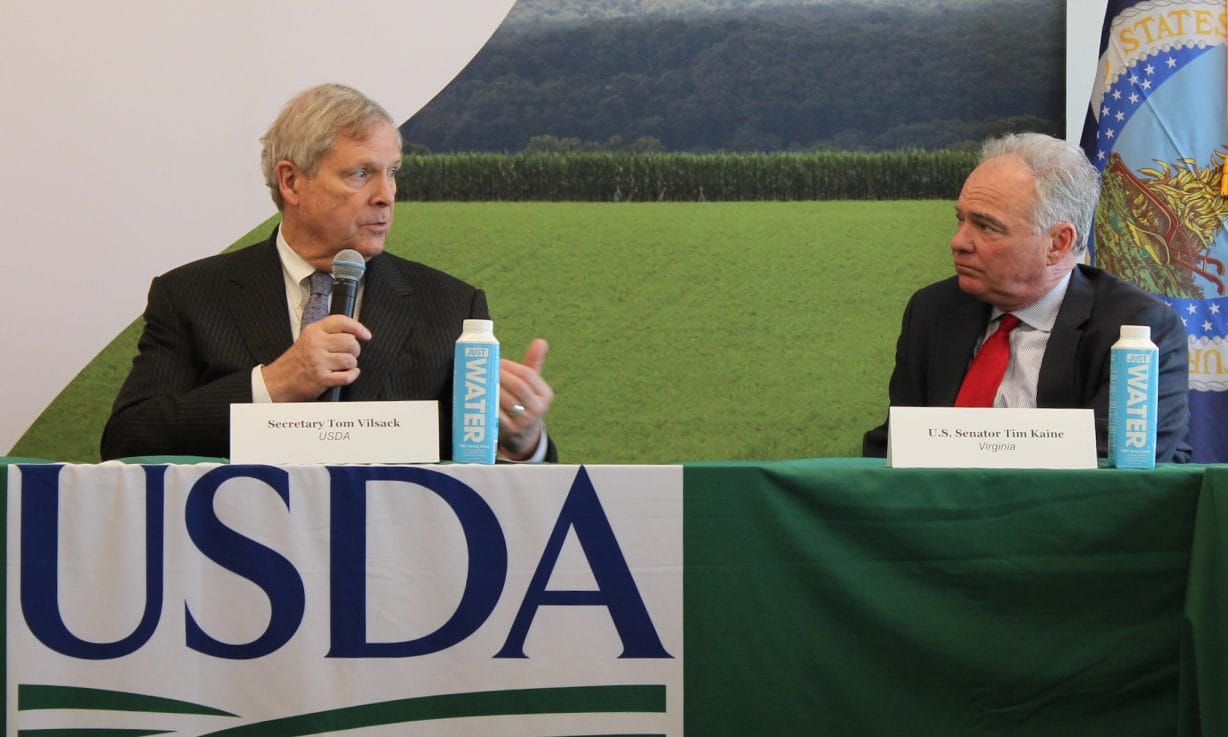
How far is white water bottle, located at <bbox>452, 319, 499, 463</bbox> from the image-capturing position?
1561 millimetres

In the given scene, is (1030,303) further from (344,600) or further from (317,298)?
(344,600)

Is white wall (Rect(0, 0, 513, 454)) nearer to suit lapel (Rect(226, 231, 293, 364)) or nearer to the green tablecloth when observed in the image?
suit lapel (Rect(226, 231, 293, 364))

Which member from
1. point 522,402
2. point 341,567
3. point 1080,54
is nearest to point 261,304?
point 522,402

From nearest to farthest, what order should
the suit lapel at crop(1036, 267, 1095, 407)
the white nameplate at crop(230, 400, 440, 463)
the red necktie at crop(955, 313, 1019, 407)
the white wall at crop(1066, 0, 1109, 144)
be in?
1. the white nameplate at crop(230, 400, 440, 463)
2. the suit lapel at crop(1036, 267, 1095, 407)
3. the red necktie at crop(955, 313, 1019, 407)
4. the white wall at crop(1066, 0, 1109, 144)

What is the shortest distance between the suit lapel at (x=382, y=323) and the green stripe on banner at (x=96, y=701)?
0.84 meters

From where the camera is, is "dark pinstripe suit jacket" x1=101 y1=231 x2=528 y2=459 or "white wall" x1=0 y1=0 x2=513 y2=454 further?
"white wall" x1=0 y1=0 x2=513 y2=454

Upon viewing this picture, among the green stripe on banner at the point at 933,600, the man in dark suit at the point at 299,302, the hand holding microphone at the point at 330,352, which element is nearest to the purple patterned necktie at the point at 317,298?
the man in dark suit at the point at 299,302

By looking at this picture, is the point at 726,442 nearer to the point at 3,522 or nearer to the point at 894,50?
the point at 894,50

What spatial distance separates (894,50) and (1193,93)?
852 mm

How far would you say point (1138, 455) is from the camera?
158 cm

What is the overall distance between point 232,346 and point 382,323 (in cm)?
27

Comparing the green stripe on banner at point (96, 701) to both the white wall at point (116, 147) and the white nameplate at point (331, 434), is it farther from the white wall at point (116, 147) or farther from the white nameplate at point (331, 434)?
the white wall at point (116, 147)

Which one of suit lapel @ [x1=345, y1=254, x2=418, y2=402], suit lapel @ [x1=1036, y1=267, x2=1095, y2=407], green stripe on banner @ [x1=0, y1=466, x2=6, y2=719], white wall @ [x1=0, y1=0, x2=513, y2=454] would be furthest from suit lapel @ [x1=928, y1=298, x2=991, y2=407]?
white wall @ [x1=0, y1=0, x2=513, y2=454]

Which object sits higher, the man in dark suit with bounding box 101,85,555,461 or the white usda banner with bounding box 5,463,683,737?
the man in dark suit with bounding box 101,85,555,461
